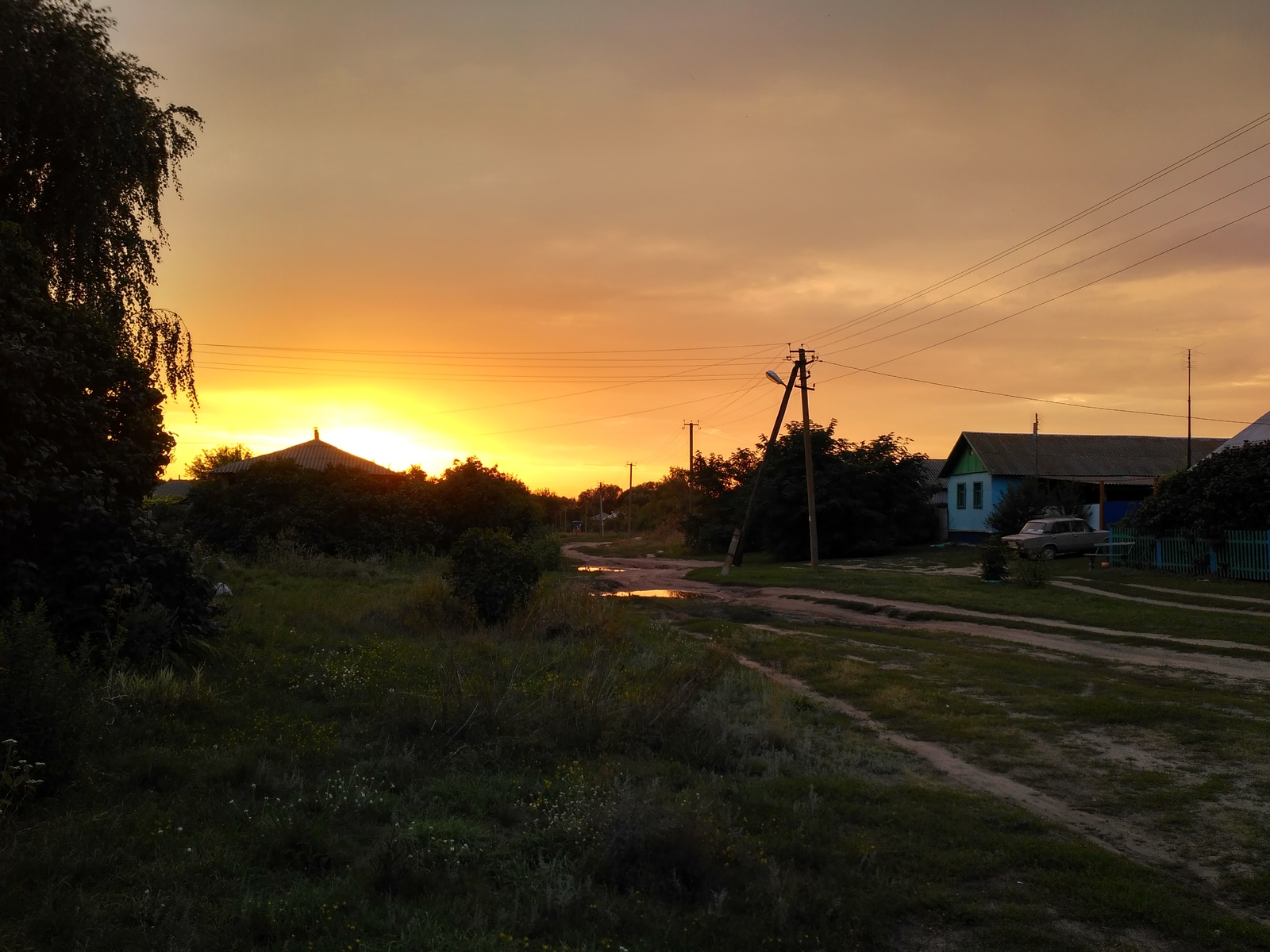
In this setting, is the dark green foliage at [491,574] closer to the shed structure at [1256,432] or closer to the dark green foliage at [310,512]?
the dark green foliage at [310,512]

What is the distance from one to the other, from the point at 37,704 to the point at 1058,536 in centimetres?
3709

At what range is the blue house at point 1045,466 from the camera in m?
46.3

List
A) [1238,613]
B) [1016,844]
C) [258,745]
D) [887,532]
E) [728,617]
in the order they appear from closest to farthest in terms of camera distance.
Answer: [1016,844] → [258,745] → [1238,613] → [728,617] → [887,532]

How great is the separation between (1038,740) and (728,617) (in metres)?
13.1

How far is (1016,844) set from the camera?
20.1ft

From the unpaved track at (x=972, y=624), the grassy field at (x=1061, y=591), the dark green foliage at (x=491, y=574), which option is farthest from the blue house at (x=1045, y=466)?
the dark green foliage at (x=491, y=574)

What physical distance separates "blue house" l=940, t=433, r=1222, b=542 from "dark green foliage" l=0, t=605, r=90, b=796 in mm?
44492

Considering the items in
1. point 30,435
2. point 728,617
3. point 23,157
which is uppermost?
point 23,157

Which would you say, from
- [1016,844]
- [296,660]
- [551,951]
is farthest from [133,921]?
[296,660]

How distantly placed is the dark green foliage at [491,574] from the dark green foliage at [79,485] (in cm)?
522

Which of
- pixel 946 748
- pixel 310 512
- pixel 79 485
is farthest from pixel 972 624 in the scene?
pixel 310 512

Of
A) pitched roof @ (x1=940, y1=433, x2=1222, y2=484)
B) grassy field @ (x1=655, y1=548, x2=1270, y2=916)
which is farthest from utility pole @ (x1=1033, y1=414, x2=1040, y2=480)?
grassy field @ (x1=655, y1=548, x2=1270, y2=916)

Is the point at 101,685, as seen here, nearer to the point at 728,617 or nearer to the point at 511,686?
the point at 511,686

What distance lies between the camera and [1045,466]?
47.7 meters
